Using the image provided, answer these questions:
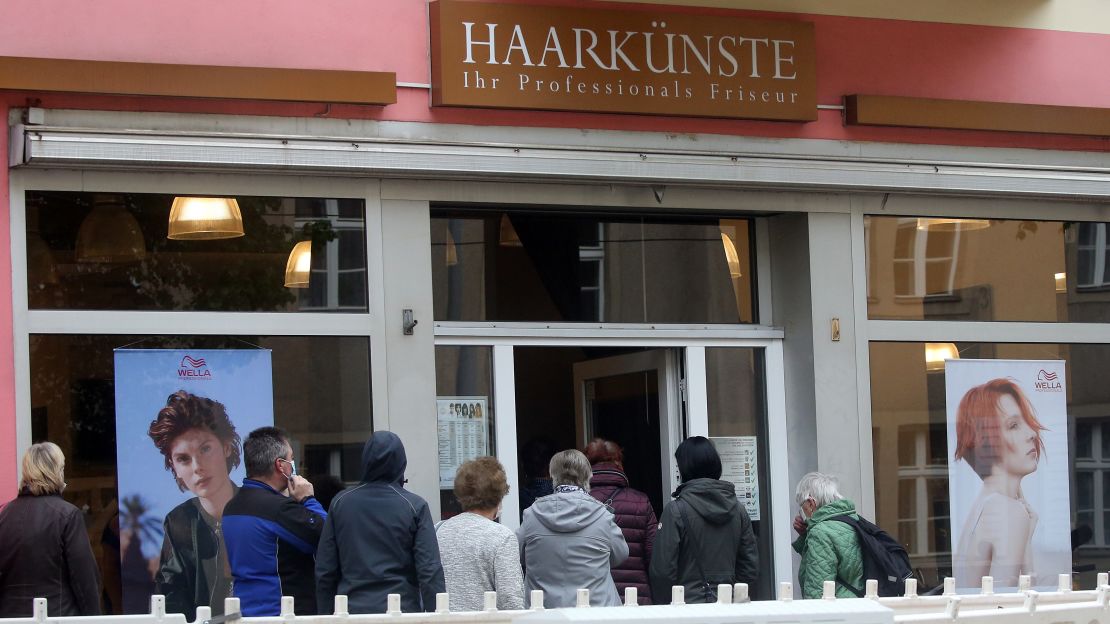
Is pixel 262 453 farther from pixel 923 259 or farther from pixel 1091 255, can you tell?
pixel 1091 255

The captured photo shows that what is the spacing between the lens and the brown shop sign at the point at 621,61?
897cm

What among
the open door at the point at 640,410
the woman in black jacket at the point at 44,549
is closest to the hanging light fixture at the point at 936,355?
the open door at the point at 640,410

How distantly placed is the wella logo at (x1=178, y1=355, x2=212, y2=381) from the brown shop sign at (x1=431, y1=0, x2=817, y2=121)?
78.8 inches

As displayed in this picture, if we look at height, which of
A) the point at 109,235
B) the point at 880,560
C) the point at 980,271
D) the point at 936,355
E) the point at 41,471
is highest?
the point at 109,235

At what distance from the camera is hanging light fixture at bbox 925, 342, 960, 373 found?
10.1 metres

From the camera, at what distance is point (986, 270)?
33.9 ft

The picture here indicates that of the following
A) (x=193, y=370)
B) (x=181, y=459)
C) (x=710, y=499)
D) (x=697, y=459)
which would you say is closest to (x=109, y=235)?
(x=193, y=370)

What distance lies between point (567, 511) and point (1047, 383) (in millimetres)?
4300

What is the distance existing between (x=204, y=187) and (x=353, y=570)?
2.78 meters

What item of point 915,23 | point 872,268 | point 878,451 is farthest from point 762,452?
point 915,23

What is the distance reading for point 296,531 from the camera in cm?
697

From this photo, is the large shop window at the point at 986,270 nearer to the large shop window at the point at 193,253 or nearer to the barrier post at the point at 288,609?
the large shop window at the point at 193,253

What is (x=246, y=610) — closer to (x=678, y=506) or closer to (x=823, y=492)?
(x=678, y=506)

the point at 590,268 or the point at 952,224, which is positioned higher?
the point at 952,224
